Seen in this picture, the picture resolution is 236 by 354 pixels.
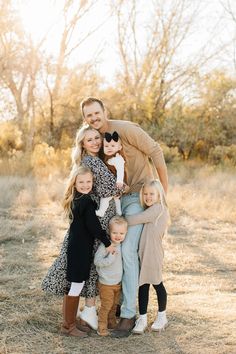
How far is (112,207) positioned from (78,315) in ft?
3.03

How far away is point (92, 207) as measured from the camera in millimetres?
4199

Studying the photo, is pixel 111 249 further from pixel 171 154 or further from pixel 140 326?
pixel 171 154

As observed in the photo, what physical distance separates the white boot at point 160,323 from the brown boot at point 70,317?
1.75 ft

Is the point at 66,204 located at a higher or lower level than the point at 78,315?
higher

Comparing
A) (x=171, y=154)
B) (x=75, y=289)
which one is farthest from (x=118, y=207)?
(x=171, y=154)

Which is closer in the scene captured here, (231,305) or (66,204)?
(66,204)

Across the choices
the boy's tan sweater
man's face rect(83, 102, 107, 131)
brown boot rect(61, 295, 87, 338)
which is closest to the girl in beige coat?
the boy's tan sweater

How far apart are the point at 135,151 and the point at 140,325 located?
1.33 meters

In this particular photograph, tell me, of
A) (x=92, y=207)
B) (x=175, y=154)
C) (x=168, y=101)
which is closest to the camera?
(x=92, y=207)

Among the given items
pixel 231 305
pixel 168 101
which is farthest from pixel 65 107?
pixel 231 305

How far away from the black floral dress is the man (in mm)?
205

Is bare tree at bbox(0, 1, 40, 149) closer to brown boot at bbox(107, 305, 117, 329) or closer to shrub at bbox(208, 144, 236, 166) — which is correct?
shrub at bbox(208, 144, 236, 166)

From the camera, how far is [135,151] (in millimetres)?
4543

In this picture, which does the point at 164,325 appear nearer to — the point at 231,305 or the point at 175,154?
the point at 231,305
